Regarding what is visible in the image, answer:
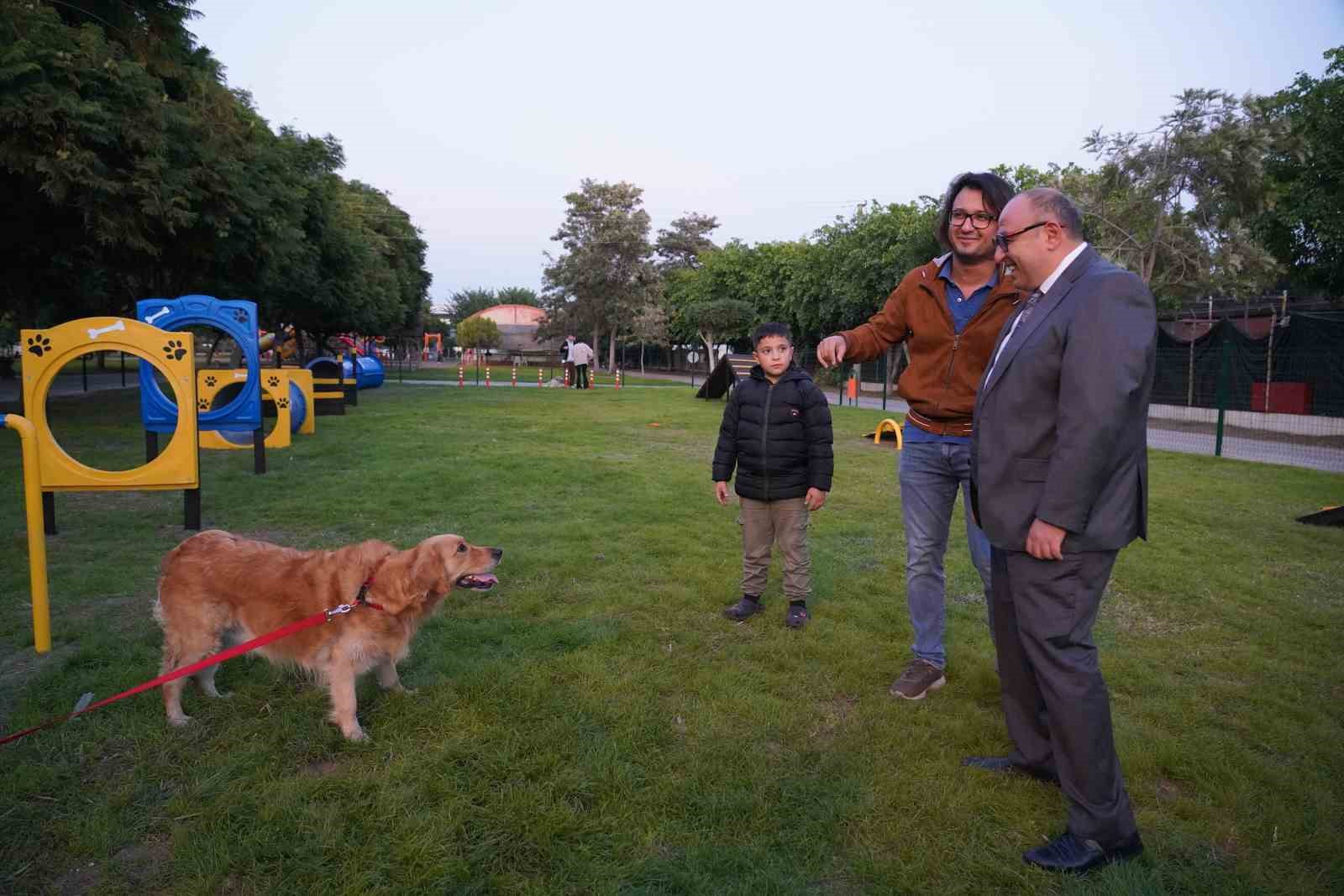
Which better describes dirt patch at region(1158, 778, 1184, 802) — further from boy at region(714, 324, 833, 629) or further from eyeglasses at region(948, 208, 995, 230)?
eyeglasses at region(948, 208, 995, 230)

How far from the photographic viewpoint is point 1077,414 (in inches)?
97.8

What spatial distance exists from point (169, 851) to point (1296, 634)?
615cm

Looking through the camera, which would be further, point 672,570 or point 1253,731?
point 672,570

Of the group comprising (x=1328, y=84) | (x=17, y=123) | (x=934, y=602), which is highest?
(x=1328, y=84)

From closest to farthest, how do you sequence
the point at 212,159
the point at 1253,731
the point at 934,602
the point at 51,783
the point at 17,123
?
the point at 51,783, the point at 1253,731, the point at 934,602, the point at 17,123, the point at 212,159

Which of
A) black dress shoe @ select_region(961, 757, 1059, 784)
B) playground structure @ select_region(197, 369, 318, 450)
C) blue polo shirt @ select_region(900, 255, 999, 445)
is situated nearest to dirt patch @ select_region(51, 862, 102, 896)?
black dress shoe @ select_region(961, 757, 1059, 784)

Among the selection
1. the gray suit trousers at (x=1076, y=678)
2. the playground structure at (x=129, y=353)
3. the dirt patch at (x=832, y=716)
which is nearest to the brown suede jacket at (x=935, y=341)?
the gray suit trousers at (x=1076, y=678)

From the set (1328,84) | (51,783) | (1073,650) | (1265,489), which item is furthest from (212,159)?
(1328,84)

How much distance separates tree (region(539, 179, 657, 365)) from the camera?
5112 cm

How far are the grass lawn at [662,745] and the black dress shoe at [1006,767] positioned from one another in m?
0.05

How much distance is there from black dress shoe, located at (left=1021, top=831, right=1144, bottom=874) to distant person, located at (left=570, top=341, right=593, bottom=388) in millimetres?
30106

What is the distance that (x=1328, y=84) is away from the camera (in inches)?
749

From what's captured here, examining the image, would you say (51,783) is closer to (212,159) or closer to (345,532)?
(345,532)

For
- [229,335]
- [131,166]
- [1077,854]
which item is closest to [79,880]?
[1077,854]
